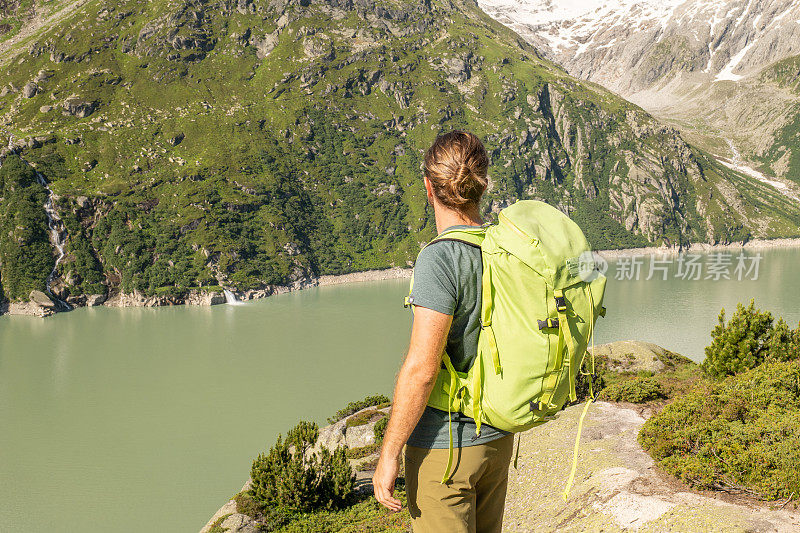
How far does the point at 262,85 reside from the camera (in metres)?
189

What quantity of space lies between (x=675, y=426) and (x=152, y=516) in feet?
91.8

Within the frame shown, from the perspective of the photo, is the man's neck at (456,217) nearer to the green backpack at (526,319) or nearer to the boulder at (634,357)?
the green backpack at (526,319)

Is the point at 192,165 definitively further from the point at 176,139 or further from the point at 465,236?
the point at 465,236

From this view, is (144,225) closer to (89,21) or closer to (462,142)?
(89,21)

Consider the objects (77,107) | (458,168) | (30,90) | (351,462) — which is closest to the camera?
(458,168)

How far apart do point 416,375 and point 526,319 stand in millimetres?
717

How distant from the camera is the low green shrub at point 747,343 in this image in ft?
57.6

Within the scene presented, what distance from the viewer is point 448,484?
3.08m

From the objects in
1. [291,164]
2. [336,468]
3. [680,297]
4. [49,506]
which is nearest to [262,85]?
[291,164]

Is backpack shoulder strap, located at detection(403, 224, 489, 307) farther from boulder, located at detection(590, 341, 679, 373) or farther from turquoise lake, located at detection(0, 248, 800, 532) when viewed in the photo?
turquoise lake, located at detection(0, 248, 800, 532)

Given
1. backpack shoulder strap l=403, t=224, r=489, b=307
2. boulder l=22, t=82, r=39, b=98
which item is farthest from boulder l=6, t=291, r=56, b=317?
backpack shoulder strap l=403, t=224, r=489, b=307

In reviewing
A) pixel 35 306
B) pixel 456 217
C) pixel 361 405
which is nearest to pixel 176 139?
pixel 35 306

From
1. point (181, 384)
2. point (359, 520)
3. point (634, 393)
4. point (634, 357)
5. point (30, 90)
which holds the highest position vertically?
point (30, 90)

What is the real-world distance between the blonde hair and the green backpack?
0.94 feet
